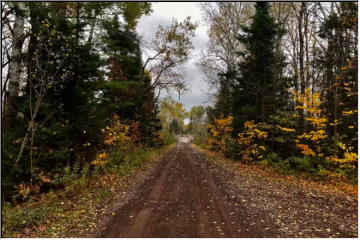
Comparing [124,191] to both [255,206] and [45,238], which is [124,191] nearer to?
[45,238]

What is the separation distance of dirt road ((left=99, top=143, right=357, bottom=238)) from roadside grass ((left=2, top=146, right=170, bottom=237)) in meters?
0.70

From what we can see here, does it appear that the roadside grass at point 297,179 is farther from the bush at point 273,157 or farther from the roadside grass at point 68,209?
the roadside grass at point 68,209

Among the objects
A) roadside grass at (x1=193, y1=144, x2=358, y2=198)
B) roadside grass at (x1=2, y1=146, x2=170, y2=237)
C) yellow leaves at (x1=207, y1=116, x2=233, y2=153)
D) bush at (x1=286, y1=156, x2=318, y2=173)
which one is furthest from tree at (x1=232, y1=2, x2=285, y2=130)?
roadside grass at (x1=2, y1=146, x2=170, y2=237)

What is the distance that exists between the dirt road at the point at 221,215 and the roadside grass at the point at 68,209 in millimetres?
696

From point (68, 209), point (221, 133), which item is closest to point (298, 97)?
point (68, 209)

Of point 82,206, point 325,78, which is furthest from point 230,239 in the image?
point 325,78

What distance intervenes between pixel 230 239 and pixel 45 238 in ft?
12.8

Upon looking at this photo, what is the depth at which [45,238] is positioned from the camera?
5.27m

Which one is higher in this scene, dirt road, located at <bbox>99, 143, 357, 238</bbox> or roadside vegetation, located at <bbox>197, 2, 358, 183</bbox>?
roadside vegetation, located at <bbox>197, 2, 358, 183</bbox>

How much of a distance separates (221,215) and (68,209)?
4.27 meters

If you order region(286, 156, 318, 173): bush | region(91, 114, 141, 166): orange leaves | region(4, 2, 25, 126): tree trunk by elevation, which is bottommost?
region(286, 156, 318, 173): bush

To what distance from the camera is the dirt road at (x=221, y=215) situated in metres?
5.55

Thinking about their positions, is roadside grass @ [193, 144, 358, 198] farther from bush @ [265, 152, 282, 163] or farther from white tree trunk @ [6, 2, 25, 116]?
white tree trunk @ [6, 2, 25, 116]

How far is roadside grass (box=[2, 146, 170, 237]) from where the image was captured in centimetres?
568
